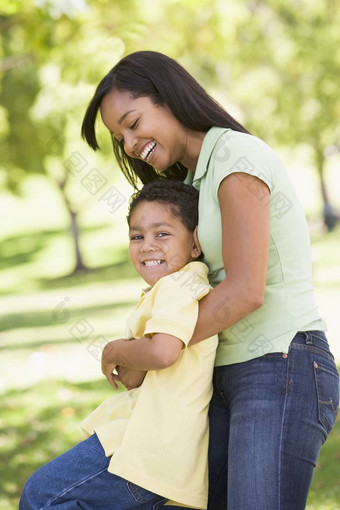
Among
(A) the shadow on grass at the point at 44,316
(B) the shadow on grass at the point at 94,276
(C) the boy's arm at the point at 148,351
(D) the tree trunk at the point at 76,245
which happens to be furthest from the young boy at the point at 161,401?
(D) the tree trunk at the point at 76,245

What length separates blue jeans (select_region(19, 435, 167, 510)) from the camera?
2312 mm

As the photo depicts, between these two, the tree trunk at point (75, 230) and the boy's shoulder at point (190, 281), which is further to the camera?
the tree trunk at point (75, 230)

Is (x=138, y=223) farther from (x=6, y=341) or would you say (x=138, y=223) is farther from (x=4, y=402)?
(x=6, y=341)

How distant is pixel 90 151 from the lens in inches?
725

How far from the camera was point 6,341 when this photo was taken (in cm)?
1166

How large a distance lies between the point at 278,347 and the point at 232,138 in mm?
684

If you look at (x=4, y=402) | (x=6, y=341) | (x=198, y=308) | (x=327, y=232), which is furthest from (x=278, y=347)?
(x=327, y=232)

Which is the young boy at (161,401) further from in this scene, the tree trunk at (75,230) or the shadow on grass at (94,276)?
the tree trunk at (75,230)

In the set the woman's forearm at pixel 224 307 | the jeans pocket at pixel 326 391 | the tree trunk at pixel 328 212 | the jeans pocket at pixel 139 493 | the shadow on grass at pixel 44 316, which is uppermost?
the woman's forearm at pixel 224 307

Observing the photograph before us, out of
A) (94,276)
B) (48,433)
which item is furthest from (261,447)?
(94,276)

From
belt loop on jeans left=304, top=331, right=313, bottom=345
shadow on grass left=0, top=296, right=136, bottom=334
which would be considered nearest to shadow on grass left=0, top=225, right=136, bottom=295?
shadow on grass left=0, top=296, right=136, bottom=334

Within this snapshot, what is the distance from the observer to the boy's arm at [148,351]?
7.35 feet

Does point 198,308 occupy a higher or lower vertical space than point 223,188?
lower

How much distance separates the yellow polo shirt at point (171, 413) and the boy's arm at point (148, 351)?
3 centimetres
